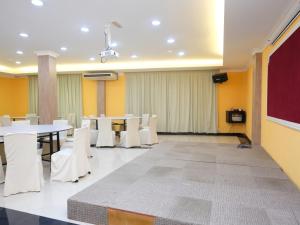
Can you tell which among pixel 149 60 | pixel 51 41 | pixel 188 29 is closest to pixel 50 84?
pixel 51 41

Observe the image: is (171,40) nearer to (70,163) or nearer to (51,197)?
(70,163)

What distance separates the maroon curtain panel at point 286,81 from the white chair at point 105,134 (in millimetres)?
4145

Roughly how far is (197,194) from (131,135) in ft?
12.2

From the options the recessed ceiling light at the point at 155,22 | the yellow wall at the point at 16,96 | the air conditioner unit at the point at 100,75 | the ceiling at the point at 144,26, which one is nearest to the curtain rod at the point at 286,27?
the ceiling at the point at 144,26

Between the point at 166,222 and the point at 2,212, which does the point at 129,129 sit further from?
the point at 166,222

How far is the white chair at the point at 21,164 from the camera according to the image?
3115 mm

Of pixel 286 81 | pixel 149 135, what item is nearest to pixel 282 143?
pixel 286 81

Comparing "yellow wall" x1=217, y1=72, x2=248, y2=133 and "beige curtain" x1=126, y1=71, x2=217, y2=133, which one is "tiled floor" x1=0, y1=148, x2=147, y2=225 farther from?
"yellow wall" x1=217, y1=72, x2=248, y2=133

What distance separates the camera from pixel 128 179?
3205mm

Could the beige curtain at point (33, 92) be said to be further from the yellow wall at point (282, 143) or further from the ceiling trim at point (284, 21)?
the ceiling trim at point (284, 21)

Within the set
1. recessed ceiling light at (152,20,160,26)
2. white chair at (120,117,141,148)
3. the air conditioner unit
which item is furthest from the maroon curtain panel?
the air conditioner unit

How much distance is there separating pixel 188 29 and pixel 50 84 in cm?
431

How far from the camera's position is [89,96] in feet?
32.3

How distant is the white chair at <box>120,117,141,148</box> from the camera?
6168mm
